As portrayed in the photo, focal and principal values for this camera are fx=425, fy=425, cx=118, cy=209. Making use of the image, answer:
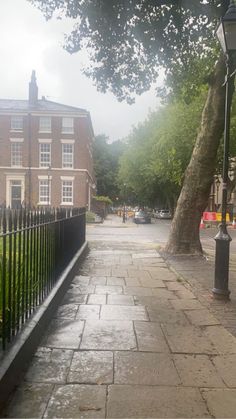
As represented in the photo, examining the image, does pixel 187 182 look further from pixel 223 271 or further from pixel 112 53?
pixel 223 271

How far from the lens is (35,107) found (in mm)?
46562

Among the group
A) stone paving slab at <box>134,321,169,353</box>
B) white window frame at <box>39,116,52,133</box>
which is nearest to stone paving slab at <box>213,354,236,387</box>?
stone paving slab at <box>134,321,169,353</box>

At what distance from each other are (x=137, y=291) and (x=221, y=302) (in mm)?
1510

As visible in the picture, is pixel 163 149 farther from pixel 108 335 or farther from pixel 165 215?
pixel 108 335

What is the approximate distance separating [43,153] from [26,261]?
42094mm

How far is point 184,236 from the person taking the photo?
40.6 ft

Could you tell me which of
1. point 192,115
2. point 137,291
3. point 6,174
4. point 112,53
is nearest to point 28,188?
point 6,174

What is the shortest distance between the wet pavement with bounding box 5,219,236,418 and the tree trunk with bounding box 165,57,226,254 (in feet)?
17.0

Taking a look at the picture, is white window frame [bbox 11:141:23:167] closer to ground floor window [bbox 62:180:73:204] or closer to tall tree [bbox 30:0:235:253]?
ground floor window [bbox 62:180:73:204]

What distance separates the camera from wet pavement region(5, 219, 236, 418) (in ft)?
10.3

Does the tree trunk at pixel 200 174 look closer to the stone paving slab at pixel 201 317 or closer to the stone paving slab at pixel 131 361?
the stone paving slab at pixel 131 361

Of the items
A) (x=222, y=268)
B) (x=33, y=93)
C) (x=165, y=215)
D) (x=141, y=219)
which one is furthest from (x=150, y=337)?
(x=165, y=215)

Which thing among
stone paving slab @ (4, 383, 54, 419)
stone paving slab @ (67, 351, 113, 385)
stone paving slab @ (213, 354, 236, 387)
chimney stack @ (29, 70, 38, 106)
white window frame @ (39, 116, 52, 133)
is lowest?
stone paving slab @ (213, 354, 236, 387)

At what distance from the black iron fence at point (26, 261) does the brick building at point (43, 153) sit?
3856 centimetres
